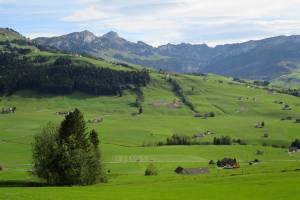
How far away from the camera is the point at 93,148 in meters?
107

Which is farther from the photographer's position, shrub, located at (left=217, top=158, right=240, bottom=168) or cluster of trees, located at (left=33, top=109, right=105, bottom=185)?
shrub, located at (left=217, top=158, right=240, bottom=168)

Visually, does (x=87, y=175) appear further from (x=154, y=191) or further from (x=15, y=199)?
(x=15, y=199)

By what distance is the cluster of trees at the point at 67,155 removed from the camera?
9669 cm

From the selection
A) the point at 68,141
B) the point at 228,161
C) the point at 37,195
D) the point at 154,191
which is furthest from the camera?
the point at 228,161

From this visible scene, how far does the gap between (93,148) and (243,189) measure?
4499cm

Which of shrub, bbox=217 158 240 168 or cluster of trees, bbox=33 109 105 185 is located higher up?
cluster of trees, bbox=33 109 105 185

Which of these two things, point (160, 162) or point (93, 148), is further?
point (160, 162)

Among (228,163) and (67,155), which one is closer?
(67,155)

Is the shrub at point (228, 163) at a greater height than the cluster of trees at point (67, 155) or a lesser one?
lesser

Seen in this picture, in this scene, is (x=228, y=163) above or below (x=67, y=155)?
below

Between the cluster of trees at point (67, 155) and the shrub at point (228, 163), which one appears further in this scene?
the shrub at point (228, 163)

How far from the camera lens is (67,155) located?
95.9m

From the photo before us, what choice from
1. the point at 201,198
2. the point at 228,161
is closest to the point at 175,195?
the point at 201,198

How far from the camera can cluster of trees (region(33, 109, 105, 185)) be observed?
9669cm
